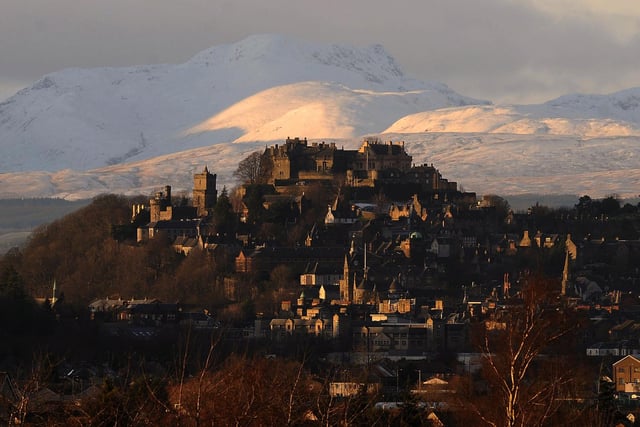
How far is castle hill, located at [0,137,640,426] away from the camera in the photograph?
293ft

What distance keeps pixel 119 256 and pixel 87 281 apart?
2440 millimetres

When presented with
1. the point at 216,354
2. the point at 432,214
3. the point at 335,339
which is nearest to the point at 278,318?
the point at 335,339

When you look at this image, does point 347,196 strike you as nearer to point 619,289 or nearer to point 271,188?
point 271,188

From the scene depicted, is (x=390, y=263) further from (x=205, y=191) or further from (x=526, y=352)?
(x=526, y=352)

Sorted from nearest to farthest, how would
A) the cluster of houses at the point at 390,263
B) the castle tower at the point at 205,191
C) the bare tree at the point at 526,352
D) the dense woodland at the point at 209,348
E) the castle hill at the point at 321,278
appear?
the bare tree at the point at 526,352 < the dense woodland at the point at 209,348 < the castle hill at the point at 321,278 < the cluster of houses at the point at 390,263 < the castle tower at the point at 205,191

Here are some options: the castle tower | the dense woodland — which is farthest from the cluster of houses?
the dense woodland

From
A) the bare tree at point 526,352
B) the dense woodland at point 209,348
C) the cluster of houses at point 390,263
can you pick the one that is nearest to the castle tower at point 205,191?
the cluster of houses at point 390,263

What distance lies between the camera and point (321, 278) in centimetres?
11812

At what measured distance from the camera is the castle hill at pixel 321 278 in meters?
89.4

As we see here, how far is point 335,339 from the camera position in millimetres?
101562

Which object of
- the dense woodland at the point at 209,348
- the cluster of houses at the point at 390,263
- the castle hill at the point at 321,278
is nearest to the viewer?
the dense woodland at the point at 209,348

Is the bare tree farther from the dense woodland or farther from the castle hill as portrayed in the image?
the castle hill

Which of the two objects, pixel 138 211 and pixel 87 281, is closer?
pixel 87 281

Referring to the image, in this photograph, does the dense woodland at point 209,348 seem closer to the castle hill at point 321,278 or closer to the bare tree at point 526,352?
the bare tree at point 526,352
